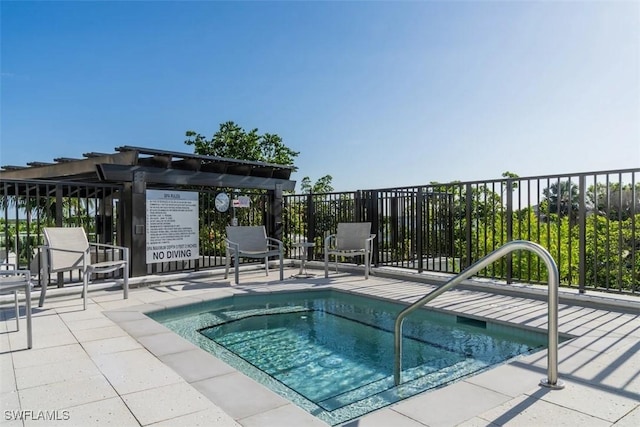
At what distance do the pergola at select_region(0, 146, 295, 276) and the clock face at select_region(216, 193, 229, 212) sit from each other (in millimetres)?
207

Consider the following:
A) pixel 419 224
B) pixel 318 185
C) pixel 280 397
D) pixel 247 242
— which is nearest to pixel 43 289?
pixel 247 242

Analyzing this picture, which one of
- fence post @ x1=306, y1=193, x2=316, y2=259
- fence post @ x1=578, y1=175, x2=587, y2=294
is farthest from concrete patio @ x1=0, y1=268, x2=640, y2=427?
fence post @ x1=306, y1=193, x2=316, y2=259

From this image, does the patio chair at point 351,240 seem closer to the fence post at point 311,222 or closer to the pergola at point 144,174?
the fence post at point 311,222

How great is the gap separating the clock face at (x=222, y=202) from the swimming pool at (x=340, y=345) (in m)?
2.82

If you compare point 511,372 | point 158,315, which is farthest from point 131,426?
point 158,315

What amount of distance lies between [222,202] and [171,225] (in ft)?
4.20

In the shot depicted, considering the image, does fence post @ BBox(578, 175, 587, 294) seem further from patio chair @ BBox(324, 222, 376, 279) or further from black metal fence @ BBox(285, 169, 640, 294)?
patio chair @ BBox(324, 222, 376, 279)

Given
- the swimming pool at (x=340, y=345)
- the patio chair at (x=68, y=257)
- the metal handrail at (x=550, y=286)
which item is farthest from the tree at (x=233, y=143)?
the metal handrail at (x=550, y=286)

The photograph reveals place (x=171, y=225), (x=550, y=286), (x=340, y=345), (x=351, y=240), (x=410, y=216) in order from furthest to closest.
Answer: (x=410, y=216), (x=351, y=240), (x=171, y=225), (x=340, y=345), (x=550, y=286)

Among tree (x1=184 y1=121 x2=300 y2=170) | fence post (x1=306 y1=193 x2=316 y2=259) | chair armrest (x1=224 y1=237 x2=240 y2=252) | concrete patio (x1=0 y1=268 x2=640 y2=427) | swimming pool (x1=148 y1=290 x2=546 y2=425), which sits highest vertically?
tree (x1=184 y1=121 x2=300 y2=170)

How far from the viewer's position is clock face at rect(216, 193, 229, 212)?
7648 millimetres

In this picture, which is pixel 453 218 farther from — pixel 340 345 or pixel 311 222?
pixel 340 345

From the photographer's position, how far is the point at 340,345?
356 centimetres

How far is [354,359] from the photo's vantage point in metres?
3.20
